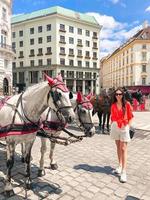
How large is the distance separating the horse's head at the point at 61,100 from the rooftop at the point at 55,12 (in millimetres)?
50107

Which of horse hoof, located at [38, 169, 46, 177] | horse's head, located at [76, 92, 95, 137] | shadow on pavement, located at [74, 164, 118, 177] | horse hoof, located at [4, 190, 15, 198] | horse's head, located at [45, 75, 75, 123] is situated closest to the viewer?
horse's head, located at [45, 75, 75, 123]

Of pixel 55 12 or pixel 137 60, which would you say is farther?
pixel 137 60

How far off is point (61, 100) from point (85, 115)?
3.94 feet

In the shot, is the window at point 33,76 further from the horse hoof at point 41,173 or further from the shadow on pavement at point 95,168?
the horse hoof at point 41,173

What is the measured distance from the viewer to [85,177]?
5.51 metres

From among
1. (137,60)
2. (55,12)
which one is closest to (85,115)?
(55,12)

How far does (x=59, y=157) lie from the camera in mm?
7035

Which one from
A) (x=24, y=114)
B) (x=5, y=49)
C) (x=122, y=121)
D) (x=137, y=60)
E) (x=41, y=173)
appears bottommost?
(x=41, y=173)

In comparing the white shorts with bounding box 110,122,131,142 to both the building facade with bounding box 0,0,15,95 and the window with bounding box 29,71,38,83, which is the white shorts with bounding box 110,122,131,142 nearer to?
the building facade with bounding box 0,0,15,95

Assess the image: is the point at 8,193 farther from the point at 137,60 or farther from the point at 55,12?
the point at 137,60

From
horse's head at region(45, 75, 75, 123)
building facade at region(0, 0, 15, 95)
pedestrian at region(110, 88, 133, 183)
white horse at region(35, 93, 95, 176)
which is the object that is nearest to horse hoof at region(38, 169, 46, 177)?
white horse at region(35, 93, 95, 176)

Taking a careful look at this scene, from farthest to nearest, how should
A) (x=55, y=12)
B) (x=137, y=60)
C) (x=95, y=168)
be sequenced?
(x=137, y=60) < (x=55, y=12) < (x=95, y=168)

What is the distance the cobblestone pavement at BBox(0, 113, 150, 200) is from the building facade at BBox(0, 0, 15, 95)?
31.5 m

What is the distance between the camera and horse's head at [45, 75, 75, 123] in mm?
3773
